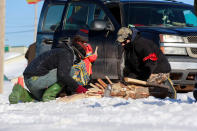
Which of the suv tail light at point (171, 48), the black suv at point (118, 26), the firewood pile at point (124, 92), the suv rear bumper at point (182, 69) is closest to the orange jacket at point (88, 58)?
the black suv at point (118, 26)

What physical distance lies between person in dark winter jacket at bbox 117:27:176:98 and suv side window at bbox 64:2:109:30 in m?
1.23

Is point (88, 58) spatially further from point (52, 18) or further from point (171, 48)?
point (52, 18)

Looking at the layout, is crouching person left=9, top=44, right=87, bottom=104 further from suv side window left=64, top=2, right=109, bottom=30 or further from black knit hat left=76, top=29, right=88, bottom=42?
suv side window left=64, top=2, right=109, bottom=30

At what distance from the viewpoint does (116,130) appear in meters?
3.67

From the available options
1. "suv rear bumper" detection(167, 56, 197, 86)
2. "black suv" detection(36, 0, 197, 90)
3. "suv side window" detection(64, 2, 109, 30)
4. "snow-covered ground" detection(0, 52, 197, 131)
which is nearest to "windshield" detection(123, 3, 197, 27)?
"black suv" detection(36, 0, 197, 90)

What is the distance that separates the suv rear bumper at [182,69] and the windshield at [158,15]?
96 cm

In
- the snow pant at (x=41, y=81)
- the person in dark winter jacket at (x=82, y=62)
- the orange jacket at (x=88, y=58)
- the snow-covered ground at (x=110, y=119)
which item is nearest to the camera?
the snow-covered ground at (x=110, y=119)


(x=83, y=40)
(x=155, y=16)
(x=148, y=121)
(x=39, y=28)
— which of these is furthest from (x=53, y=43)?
(x=148, y=121)

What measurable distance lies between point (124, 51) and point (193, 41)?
4.13 ft

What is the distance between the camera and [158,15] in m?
8.61

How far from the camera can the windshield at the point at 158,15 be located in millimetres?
8322

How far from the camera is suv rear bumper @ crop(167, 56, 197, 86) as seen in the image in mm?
7629

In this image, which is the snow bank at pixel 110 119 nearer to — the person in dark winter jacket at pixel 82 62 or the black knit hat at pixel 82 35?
the person in dark winter jacket at pixel 82 62

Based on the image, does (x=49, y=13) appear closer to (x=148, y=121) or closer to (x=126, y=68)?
(x=126, y=68)
